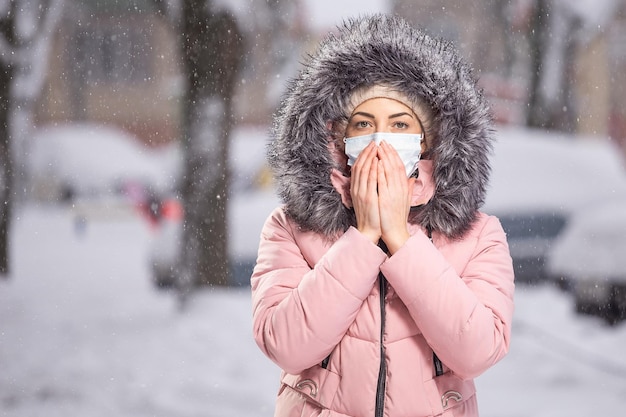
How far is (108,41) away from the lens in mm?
4969

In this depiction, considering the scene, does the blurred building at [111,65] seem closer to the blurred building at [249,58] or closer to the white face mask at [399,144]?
the blurred building at [249,58]

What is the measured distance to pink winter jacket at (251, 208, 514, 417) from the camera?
146cm

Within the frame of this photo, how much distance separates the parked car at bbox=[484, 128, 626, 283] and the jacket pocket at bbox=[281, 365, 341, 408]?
3.54 m

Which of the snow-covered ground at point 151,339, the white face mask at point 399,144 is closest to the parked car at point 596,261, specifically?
the snow-covered ground at point 151,339

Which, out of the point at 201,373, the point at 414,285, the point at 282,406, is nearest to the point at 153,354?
the point at 201,373

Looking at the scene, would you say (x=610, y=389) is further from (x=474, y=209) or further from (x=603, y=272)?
(x=474, y=209)

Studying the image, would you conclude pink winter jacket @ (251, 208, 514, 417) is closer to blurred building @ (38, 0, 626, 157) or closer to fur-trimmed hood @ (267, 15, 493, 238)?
fur-trimmed hood @ (267, 15, 493, 238)


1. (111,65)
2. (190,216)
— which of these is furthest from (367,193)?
(111,65)

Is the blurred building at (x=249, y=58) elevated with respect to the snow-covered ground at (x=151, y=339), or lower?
elevated

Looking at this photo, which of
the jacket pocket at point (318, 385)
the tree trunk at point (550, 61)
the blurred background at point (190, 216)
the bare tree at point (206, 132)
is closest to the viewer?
the jacket pocket at point (318, 385)

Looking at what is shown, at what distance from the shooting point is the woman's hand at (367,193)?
1483mm

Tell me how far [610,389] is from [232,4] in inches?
114

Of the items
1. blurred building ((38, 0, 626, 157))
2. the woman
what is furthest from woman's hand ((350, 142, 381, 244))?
blurred building ((38, 0, 626, 157))

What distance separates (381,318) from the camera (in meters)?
1.55
